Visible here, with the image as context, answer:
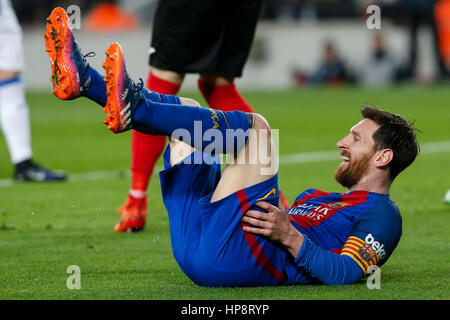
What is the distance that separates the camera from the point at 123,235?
472 centimetres

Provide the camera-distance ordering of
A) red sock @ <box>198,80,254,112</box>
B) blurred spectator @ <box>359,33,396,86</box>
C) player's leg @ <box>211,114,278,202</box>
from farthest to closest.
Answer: blurred spectator @ <box>359,33,396,86</box> < red sock @ <box>198,80,254,112</box> < player's leg @ <box>211,114,278,202</box>

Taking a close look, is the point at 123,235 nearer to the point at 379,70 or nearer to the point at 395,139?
the point at 395,139

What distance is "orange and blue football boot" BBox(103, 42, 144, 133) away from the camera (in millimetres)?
3131

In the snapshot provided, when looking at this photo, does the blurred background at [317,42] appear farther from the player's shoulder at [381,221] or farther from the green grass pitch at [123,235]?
the player's shoulder at [381,221]

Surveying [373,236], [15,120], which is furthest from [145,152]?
[15,120]

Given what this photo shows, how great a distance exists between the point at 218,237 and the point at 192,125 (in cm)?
43

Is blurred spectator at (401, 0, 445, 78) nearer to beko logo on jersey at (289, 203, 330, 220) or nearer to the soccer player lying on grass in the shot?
beko logo on jersey at (289, 203, 330, 220)

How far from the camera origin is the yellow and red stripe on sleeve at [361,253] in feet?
10.9

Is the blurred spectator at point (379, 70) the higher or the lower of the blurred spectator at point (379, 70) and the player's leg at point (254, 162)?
the lower

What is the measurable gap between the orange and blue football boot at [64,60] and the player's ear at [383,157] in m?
1.19

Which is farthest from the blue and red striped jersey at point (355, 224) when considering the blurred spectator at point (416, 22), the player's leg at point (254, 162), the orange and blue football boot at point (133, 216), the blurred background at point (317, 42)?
the blurred spectator at point (416, 22)

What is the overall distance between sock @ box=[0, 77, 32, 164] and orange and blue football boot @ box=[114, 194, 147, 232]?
259cm

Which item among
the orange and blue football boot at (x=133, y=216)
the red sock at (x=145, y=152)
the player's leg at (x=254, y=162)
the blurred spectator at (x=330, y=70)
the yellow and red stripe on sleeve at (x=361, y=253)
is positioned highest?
the player's leg at (x=254, y=162)

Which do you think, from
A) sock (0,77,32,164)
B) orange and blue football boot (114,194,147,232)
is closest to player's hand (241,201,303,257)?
orange and blue football boot (114,194,147,232)
